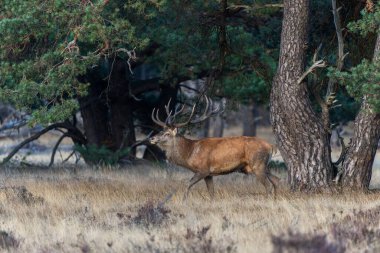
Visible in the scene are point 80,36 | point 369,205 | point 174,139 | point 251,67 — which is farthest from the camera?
point 251,67

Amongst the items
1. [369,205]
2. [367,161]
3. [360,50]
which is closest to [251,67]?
[360,50]

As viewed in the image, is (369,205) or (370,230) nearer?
(370,230)

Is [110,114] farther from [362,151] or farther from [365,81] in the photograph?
[365,81]

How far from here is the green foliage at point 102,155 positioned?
65.7 feet

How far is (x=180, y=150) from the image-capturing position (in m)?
14.9

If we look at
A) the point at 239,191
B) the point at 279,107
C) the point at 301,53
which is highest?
the point at 301,53

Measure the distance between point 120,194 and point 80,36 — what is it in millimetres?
2697

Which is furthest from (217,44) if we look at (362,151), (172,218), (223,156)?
(172,218)

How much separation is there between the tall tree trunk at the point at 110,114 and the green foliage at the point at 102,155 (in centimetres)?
37

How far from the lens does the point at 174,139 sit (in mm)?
15016

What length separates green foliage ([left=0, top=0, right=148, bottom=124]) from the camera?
1372cm

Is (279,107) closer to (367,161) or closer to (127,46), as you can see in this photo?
(367,161)

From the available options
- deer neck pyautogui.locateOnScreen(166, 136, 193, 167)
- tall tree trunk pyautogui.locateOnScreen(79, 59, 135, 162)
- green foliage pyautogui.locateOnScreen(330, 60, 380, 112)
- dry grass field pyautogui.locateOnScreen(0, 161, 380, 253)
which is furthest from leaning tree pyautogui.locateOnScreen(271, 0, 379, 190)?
tall tree trunk pyautogui.locateOnScreen(79, 59, 135, 162)

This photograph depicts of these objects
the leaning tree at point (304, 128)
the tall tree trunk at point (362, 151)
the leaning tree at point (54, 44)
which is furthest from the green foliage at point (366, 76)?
the leaning tree at point (54, 44)
